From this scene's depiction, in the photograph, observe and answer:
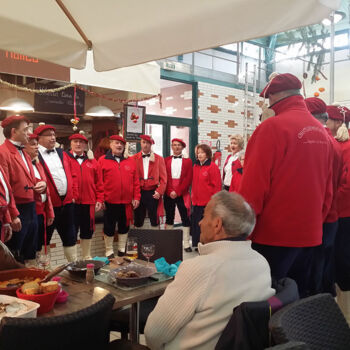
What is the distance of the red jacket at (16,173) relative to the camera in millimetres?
3850

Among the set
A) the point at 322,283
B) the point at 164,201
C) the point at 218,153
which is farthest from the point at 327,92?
the point at 322,283

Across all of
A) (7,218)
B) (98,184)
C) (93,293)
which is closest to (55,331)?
(93,293)

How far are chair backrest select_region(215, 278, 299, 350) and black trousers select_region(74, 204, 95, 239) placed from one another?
436 cm

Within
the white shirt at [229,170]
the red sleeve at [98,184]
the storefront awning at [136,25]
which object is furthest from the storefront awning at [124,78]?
the storefront awning at [136,25]

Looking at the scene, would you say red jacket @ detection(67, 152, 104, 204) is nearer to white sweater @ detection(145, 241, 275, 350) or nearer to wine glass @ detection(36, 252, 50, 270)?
wine glass @ detection(36, 252, 50, 270)

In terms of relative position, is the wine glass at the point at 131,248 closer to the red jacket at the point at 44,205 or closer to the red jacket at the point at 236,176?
the red jacket at the point at 44,205

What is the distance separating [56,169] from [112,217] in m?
1.47

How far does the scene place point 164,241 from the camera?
3223mm

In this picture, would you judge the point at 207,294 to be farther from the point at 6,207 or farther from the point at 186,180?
the point at 186,180

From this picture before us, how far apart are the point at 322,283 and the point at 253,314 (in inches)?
63.2

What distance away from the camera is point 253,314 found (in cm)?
137

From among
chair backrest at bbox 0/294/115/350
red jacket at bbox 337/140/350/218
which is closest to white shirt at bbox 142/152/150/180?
red jacket at bbox 337/140/350/218

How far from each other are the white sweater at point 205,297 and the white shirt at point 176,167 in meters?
5.18

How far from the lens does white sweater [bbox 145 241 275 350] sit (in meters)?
1.53
